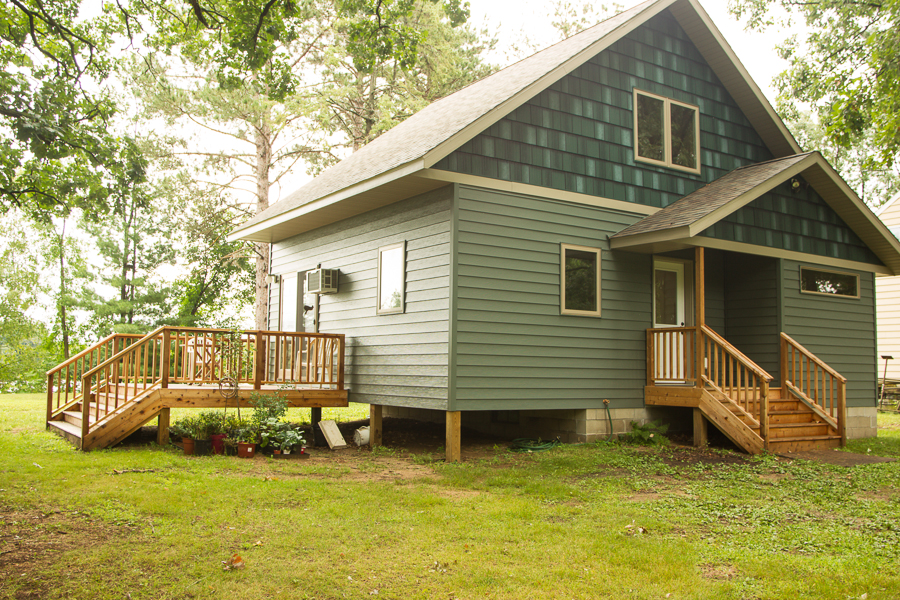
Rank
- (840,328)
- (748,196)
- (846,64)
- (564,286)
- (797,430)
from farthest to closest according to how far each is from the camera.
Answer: (846,64) → (840,328) → (748,196) → (564,286) → (797,430)

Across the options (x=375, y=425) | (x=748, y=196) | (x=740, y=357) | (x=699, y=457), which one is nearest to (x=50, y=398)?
(x=375, y=425)

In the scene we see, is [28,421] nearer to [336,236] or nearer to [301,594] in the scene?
[336,236]

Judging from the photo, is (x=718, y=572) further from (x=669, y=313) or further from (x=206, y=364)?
(x=206, y=364)

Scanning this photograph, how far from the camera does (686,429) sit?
37.7 feet

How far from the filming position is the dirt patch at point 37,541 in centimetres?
400

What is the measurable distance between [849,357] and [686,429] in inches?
156

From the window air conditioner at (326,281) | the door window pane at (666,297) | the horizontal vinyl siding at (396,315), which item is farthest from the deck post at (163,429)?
the door window pane at (666,297)

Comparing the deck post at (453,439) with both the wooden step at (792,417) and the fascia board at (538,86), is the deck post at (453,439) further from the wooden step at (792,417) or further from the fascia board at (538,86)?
the wooden step at (792,417)

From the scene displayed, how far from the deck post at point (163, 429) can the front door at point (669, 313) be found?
23.9 feet

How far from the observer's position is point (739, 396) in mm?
9719

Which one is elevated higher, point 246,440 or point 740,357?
point 740,357

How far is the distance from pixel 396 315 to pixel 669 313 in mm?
4658

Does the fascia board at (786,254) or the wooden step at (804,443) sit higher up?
the fascia board at (786,254)

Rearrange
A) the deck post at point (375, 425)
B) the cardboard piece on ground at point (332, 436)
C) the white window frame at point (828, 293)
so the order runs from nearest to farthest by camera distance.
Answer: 1. the cardboard piece on ground at point (332, 436)
2. the deck post at point (375, 425)
3. the white window frame at point (828, 293)
